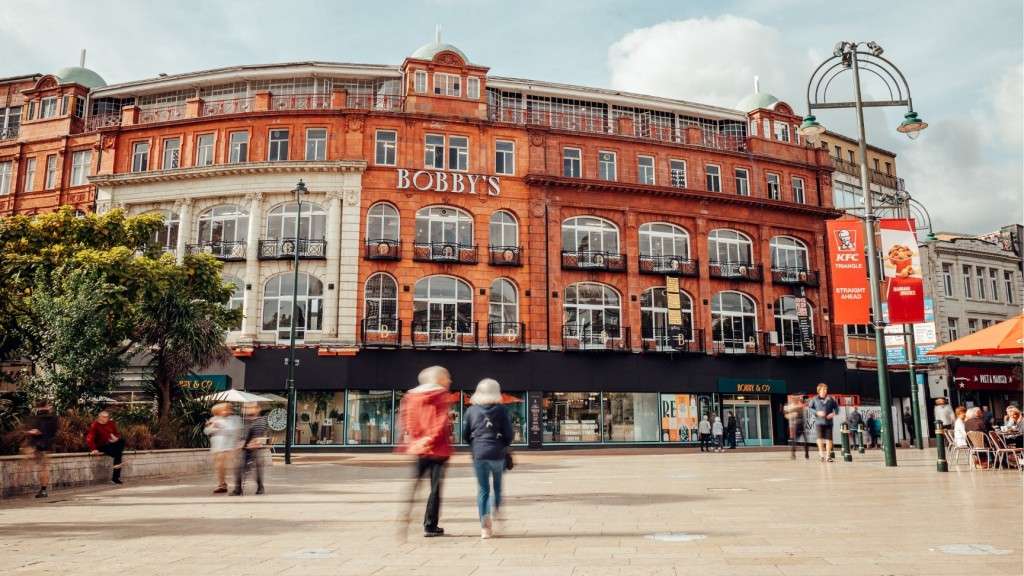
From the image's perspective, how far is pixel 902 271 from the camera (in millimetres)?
17203

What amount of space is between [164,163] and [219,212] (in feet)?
13.7

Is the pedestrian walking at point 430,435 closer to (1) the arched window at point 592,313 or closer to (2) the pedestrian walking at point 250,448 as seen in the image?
(2) the pedestrian walking at point 250,448

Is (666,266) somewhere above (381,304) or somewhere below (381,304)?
above

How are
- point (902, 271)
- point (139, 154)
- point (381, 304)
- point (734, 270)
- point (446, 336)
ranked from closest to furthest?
point (902, 271)
point (446, 336)
point (381, 304)
point (139, 154)
point (734, 270)

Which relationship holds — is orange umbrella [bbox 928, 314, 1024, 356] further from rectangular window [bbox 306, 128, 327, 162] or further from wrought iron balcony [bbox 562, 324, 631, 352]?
rectangular window [bbox 306, 128, 327, 162]

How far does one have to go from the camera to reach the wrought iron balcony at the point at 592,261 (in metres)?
36.6

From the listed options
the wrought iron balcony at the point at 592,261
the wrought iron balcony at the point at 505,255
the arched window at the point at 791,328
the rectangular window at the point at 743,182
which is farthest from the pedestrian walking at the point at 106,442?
the rectangular window at the point at 743,182

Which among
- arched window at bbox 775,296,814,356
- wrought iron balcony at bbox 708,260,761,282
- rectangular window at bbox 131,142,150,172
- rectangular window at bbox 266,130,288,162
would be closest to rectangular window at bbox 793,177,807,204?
wrought iron balcony at bbox 708,260,761,282

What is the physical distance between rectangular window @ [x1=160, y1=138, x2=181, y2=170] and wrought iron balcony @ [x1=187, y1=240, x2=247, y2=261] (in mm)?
4594

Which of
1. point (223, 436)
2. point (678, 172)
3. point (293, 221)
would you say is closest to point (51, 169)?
point (293, 221)

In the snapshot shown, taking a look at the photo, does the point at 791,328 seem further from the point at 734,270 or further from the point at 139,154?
the point at 139,154

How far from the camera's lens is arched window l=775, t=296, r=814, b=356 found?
39719 millimetres

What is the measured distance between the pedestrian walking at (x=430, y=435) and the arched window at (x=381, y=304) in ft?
86.1

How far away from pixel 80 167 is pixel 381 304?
18092 millimetres
